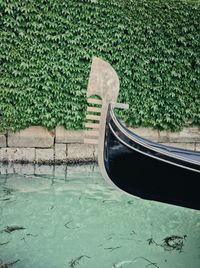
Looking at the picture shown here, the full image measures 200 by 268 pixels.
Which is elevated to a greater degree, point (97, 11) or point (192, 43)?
point (97, 11)

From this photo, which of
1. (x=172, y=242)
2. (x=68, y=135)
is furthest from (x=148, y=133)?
(x=172, y=242)

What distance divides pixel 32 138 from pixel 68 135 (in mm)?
592

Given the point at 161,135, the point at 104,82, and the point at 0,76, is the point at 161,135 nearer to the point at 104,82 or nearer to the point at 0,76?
the point at 0,76

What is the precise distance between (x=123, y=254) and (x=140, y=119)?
3008mm

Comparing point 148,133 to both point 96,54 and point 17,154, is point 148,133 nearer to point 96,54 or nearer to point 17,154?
point 96,54

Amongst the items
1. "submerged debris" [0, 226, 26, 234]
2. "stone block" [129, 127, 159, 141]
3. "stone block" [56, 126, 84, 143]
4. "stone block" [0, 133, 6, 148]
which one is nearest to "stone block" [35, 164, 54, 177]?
"stone block" [56, 126, 84, 143]

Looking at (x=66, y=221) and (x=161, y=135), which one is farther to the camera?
(x=161, y=135)

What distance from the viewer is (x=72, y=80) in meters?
5.62

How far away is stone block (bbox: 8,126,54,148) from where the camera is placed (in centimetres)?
560

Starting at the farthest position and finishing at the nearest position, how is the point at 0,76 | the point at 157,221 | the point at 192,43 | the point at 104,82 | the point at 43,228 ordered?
the point at 192,43 → the point at 0,76 → the point at 157,221 → the point at 43,228 → the point at 104,82

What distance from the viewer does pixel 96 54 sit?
18.6ft

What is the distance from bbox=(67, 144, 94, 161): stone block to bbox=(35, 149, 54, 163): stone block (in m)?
0.28

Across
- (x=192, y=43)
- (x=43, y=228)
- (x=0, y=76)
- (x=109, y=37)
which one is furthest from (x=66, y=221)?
(x=192, y=43)

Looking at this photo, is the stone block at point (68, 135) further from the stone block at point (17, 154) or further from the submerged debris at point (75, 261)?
the submerged debris at point (75, 261)
